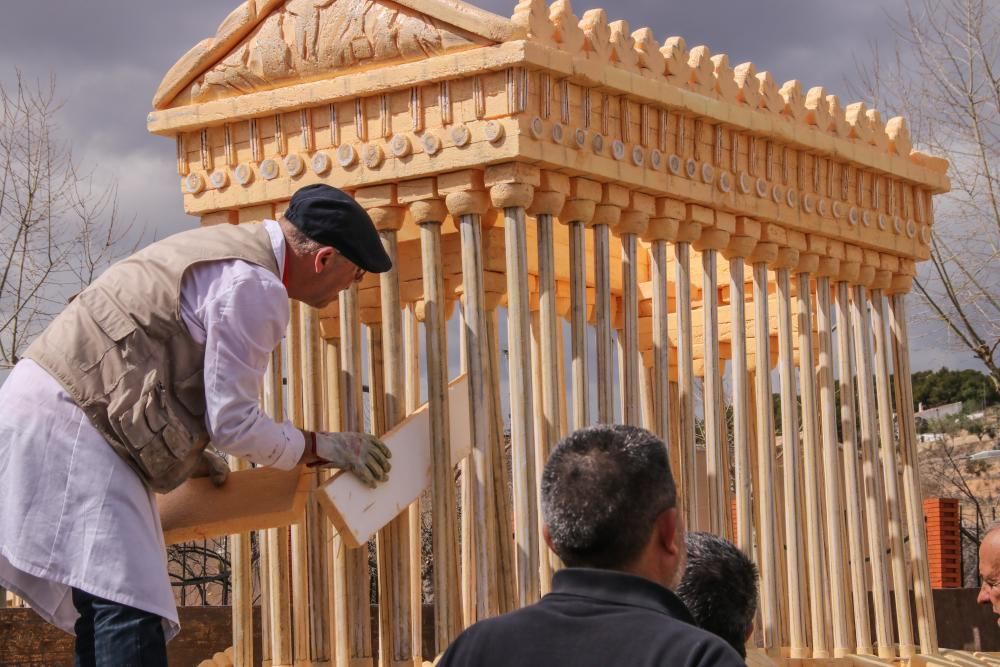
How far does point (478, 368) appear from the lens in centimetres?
704

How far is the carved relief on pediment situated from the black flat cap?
2.20 meters

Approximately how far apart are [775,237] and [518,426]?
231 centimetres

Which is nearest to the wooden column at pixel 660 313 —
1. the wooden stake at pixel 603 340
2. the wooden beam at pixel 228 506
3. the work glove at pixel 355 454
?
the wooden stake at pixel 603 340

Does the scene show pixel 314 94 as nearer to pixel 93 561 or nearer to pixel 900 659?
pixel 93 561

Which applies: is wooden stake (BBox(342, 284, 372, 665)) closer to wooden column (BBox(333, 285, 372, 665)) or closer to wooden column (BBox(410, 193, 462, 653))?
wooden column (BBox(333, 285, 372, 665))

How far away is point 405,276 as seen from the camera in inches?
320

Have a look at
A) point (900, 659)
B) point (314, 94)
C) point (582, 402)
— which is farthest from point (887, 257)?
point (314, 94)

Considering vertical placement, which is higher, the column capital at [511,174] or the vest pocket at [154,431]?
the column capital at [511,174]

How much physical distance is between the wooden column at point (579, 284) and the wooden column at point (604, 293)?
7 centimetres

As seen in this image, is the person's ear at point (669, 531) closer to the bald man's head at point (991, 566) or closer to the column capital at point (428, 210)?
the bald man's head at point (991, 566)

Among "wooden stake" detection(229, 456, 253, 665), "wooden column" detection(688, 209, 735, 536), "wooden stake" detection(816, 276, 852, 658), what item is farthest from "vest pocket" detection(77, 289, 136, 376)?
"wooden stake" detection(816, 276, 852, 658)

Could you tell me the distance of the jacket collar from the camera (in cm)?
270

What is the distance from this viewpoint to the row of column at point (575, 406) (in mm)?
7066

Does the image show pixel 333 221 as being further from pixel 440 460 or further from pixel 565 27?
pixel 565 27
